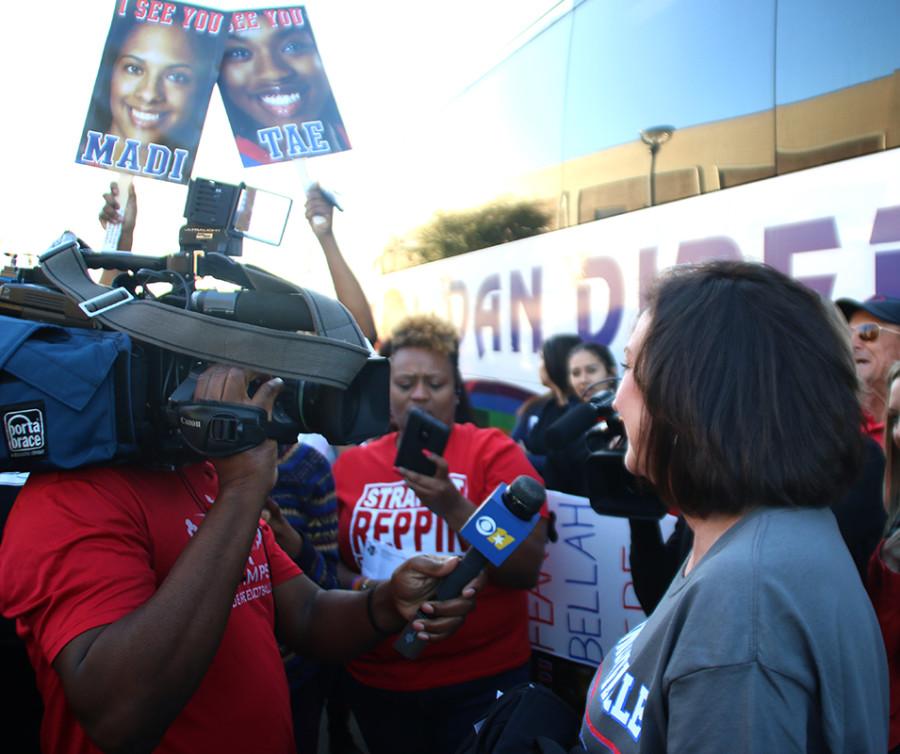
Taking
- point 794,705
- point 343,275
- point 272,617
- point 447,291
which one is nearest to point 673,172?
point 343,275

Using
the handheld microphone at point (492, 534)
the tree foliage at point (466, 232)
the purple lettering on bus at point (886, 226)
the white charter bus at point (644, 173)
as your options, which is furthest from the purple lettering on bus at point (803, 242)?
the tree foliage at point (466, 232)

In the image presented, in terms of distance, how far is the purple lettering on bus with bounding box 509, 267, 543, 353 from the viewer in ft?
12.3

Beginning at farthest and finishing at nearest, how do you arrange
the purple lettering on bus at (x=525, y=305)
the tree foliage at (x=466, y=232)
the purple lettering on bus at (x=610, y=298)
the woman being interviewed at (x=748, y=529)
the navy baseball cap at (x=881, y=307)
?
the tree foliage at (x=466, y=232), the purple lettering on bus at (x=525, y=305), the purple lettering on bus at (x=610, y=298), the navy baseball cap at (x=881, y=307), the woman being interviewed at (x=748, y=529)

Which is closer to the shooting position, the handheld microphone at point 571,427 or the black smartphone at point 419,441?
the black smartphone at point 419,441

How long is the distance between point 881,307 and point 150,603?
194 centimetres

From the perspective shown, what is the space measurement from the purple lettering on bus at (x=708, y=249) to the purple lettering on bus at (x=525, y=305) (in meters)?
0.96

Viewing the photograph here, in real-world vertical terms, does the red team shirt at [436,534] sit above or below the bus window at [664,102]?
below

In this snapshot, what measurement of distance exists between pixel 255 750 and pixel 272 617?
27 cm

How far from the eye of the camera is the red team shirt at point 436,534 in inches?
90.4

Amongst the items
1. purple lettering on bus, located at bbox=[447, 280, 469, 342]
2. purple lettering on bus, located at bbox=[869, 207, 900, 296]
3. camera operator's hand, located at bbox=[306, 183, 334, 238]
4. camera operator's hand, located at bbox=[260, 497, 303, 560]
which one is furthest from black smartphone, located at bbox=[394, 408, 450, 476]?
purple lettering on bus, located at bbox=[447, 280, 469, 342]

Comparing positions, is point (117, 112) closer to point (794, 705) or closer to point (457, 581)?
point (457, 581)

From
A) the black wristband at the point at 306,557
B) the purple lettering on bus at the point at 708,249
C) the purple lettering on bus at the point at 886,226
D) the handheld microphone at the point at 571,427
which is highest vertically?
the purple lettering on bus at the point at 708,249

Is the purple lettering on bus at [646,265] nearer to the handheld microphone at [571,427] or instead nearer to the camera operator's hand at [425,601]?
the handheld microphone at [571,427]

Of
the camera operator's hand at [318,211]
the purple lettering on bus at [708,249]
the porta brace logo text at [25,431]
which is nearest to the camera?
the porta brace logo text at [25,431]
